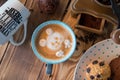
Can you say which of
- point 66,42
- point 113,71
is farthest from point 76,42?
point 113,71

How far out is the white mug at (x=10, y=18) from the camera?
0.79 meters

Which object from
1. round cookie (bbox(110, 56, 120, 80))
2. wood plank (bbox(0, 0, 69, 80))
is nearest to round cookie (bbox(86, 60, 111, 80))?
round cookie (bbox(110, 56, 120, 80))

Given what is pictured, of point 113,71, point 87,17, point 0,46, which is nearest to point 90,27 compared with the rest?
point 87,17

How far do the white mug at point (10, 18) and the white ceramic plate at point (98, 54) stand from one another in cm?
19

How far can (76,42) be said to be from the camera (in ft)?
2.78

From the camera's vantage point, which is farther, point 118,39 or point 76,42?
point 76,42

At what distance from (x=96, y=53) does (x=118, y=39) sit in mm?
A: 121

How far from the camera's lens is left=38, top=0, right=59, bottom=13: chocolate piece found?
830mm

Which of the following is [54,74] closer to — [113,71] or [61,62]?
[61,62]

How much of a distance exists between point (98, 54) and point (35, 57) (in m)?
0.18

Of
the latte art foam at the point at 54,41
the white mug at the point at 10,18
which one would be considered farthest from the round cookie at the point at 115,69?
the white mug at the point at 10,18

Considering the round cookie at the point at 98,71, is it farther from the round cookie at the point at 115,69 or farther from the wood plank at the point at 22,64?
the wood plank at the point at 22,64

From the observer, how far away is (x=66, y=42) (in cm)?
84

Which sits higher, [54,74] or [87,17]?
[87,17]
